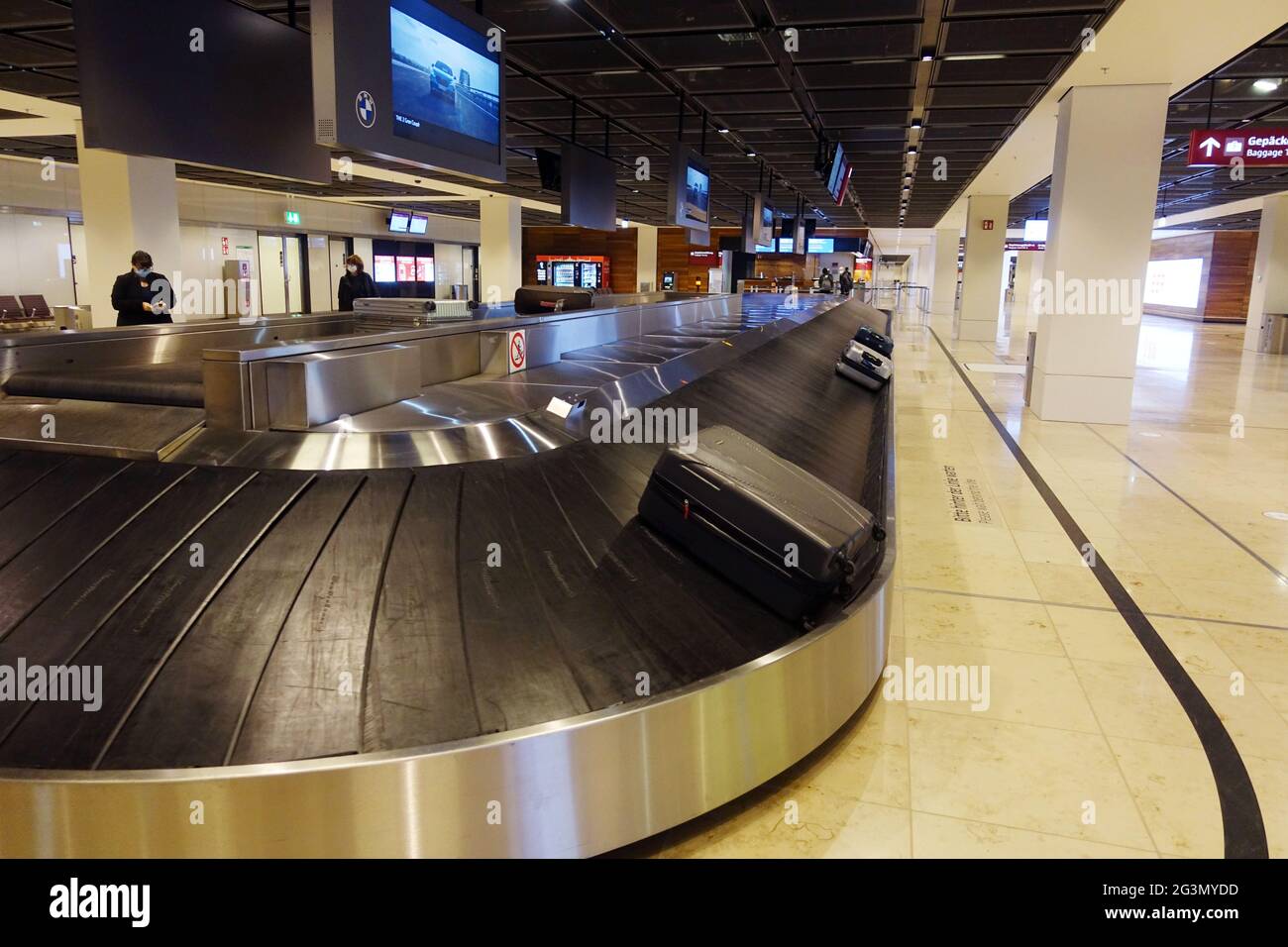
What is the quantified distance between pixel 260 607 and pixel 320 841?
66 centimetres

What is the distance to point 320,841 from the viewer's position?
1869 millimetres

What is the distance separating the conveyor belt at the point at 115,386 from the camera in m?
3.36

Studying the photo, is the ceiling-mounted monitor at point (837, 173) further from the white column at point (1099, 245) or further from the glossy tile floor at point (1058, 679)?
the glossy tile floor at point (1058, 679)

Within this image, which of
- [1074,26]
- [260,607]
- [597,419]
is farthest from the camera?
[1074,26]

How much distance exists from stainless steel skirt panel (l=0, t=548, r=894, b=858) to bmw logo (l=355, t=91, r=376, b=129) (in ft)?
10.7

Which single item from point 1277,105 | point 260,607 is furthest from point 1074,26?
point 260,607

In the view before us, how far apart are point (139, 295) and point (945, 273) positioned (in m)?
30.6

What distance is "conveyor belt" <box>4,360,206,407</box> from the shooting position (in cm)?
336

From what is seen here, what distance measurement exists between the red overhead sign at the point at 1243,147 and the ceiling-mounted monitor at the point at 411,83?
26.7 feet

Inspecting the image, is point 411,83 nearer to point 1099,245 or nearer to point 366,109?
point 366,109

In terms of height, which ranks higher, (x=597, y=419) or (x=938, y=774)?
(x=597, y=419)

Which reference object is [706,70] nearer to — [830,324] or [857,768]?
[830,324]

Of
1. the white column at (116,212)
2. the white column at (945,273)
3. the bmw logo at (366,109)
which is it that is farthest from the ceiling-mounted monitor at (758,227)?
the white column at (945,273)

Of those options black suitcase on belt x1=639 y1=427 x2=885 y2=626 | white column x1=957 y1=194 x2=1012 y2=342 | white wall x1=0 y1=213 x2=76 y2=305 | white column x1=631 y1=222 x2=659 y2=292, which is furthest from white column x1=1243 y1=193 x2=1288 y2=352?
white wall x1=0 y1=213 x2=76 y2=305
